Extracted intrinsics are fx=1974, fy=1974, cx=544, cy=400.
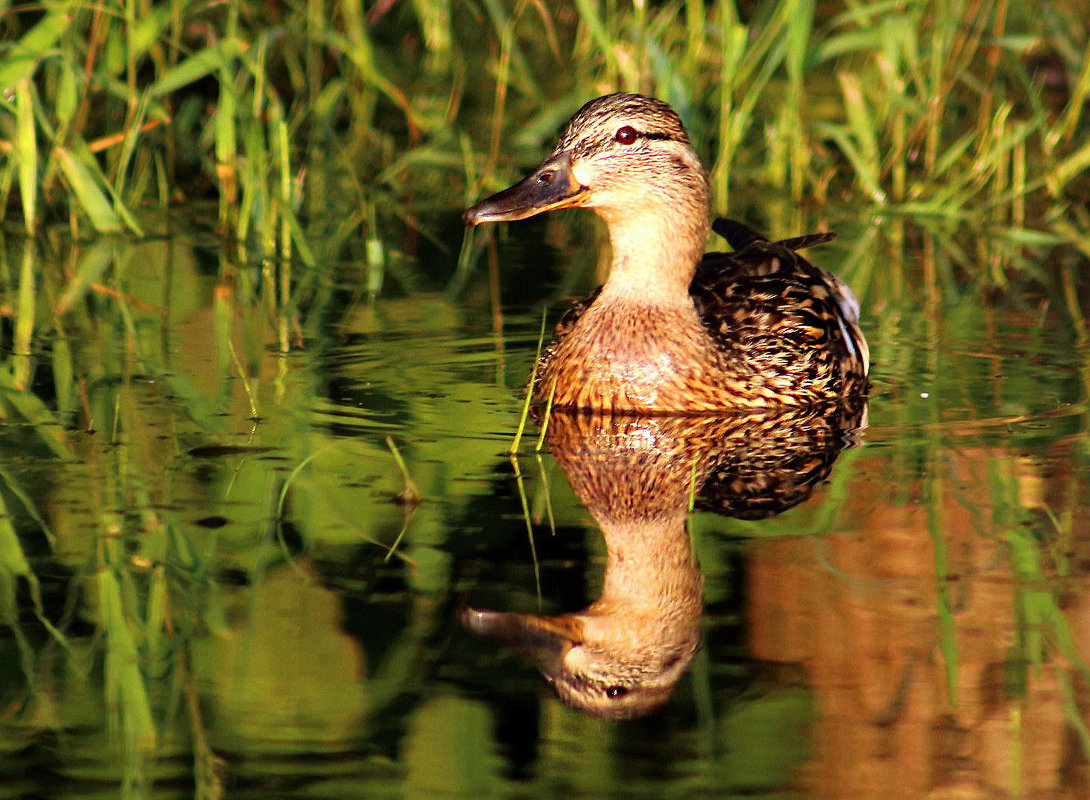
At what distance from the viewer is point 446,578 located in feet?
15.4

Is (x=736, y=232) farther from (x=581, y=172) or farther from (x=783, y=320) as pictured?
(x=581, y=172)

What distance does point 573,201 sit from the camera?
6.66 metres

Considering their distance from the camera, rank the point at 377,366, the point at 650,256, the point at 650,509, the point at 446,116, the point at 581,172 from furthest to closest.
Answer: the point at 446,116
the point at 377,366
the point at 650,256
the point at 581,172
the point at 650,509

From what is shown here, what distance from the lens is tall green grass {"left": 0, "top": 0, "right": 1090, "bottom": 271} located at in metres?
8.55

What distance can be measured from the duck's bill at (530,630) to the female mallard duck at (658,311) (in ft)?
7.15

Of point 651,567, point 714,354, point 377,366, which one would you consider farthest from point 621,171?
point 651,567

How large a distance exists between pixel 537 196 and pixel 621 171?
35 centimetres

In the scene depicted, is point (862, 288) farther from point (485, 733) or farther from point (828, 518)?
point (485, 733)

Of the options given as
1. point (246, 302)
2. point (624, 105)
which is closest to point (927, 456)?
point (624, 105)

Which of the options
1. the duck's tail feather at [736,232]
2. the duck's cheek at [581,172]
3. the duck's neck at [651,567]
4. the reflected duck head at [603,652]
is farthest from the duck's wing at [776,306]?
the reflected duck head at [603,652]

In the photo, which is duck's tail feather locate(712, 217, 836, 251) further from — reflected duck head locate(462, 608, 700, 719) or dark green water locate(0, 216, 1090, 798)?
reflected duck head locate(462, 608, 700, 719)

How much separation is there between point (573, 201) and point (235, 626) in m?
2.70

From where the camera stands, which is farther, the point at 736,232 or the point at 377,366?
the point at 736,232

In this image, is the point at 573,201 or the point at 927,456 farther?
the point at 573,201
